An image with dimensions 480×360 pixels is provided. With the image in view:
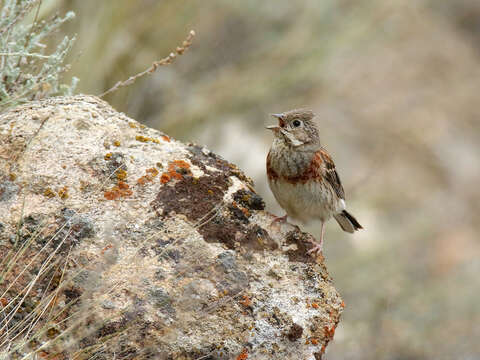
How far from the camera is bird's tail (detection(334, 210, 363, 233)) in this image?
538cm

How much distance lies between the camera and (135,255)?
340 cm

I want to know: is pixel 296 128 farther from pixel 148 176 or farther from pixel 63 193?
pixel 63 193

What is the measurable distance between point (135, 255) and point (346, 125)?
10944mm

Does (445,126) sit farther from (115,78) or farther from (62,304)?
(62,304)

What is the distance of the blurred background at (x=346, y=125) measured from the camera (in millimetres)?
7941

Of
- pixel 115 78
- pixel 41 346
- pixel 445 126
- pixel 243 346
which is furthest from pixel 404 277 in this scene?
pixel 41 346

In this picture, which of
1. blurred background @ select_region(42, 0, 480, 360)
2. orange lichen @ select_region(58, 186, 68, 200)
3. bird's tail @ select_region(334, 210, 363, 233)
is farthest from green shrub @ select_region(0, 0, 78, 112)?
bird's tail @ select_region(334, 210, 363, 233)

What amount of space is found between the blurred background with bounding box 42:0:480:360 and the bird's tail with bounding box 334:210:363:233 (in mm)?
1668

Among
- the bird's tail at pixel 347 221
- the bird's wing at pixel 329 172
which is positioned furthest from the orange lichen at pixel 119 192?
the bird's tail at pixel 347 221

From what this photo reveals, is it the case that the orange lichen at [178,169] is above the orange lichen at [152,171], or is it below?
above

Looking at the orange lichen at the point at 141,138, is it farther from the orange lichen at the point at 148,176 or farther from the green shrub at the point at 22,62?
the green shrub at the point at 22,62

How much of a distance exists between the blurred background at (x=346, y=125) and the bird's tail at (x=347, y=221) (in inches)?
65.7

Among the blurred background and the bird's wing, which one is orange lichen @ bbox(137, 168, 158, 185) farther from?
the bird's wing

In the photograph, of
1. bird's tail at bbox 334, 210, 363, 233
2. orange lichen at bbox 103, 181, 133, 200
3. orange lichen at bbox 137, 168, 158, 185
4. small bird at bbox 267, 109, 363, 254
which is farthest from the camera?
bird's tail at bbox 334, 210, 363, 233
